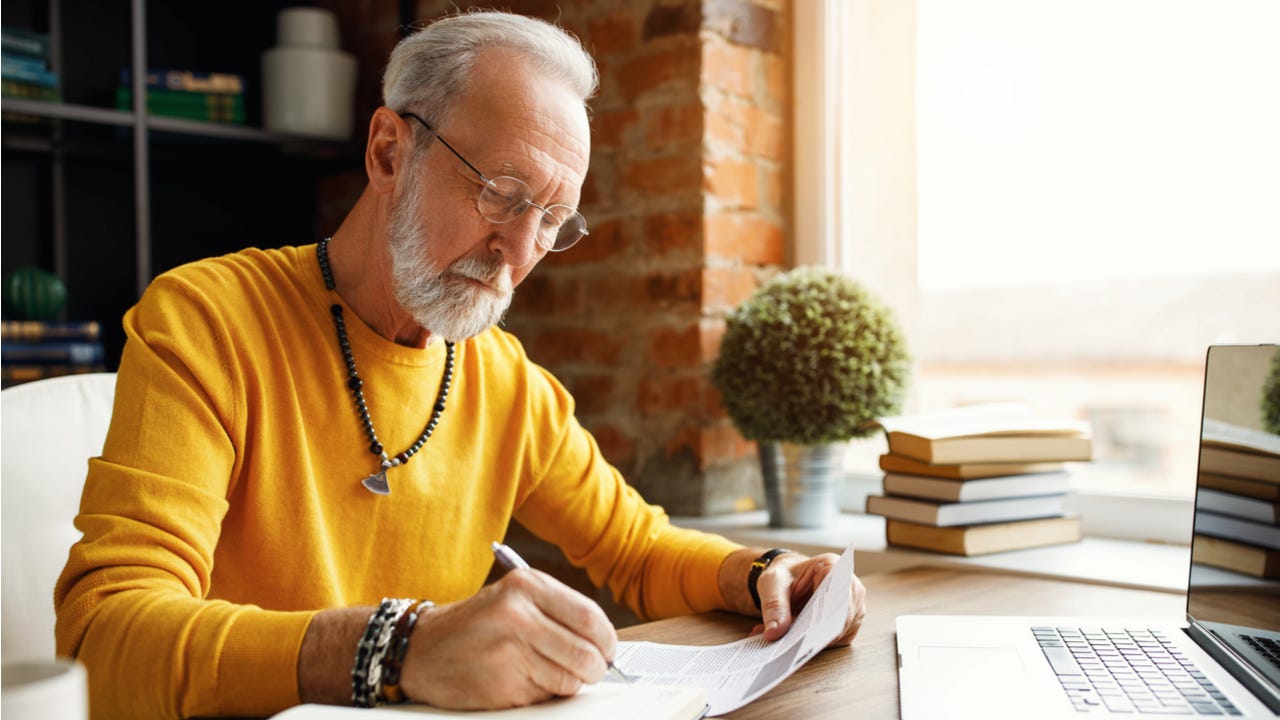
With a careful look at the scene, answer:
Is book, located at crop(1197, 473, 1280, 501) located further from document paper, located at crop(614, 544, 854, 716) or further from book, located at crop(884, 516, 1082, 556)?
book, located at crop(884, 516, 1082, 556)

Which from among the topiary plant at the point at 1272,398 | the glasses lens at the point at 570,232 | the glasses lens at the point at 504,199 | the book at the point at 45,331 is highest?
the glasses lens at the point at 504,199

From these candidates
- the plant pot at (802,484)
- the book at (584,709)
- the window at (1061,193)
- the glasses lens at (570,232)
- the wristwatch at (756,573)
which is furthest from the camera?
the plant pot at (802,484)

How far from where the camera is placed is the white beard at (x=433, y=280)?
49.3 inches

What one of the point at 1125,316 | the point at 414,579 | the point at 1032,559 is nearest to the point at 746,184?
the point at 1125,316

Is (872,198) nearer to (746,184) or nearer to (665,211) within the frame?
(746,184)

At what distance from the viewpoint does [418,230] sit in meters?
1.26

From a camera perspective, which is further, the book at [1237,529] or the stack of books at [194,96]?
the stack of books at [194,96]

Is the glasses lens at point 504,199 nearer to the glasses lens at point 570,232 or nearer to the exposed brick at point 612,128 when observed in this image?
the glasses lens at point 570,232

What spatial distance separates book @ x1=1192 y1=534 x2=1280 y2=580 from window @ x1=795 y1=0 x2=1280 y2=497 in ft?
2.42

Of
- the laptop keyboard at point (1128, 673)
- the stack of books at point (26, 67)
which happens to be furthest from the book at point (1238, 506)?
the stack of books at point (26, 67)

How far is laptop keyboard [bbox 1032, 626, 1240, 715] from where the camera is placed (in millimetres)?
853

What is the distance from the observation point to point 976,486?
1.61 meters

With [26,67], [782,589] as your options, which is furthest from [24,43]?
[782,589]

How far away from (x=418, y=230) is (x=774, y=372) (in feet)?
2.45
